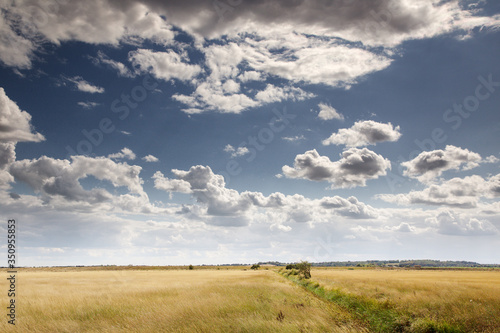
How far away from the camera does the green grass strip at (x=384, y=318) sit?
13.2 m

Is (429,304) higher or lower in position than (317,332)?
lower

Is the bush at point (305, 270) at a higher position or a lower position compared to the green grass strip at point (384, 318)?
lower

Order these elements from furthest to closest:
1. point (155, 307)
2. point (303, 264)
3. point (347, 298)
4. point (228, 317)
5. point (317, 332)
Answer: point (303, 264) < point (347, 298) < point (155, 307) < point (228, 317) < point (317, 332)

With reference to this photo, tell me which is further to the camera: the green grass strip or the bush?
the bush

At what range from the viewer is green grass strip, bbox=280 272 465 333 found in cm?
1321

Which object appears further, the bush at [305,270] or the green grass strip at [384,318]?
the bush at [305,270]

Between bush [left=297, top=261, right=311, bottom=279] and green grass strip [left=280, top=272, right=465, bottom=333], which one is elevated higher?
green grass strip [left=280, top=272, right=465, bottom=333]

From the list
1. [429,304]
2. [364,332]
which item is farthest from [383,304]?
[364,332]

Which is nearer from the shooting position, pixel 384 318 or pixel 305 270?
pixel 384 318

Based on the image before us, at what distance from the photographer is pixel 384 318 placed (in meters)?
16.4

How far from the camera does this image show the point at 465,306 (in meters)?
17.7

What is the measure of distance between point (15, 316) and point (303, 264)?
157ft

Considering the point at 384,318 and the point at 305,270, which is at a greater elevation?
the point at 384,318

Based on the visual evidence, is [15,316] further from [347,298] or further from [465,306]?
[465,306]
